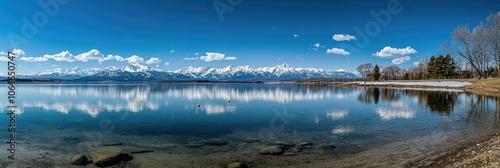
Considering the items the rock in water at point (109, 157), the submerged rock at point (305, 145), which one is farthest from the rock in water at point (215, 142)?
the rock in water at point (109, 157)

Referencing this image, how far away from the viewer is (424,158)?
1634 cm

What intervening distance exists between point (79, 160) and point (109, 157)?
61.1 inches

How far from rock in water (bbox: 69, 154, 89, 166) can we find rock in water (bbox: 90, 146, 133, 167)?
35cm

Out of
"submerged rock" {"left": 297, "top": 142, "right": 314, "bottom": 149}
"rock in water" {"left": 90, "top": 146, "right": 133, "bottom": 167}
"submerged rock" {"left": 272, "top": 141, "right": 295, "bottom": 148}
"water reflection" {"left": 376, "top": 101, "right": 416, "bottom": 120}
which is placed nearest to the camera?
"rock in water" {"left": 90, "top": 146, "right": 133, "bottom": 167}

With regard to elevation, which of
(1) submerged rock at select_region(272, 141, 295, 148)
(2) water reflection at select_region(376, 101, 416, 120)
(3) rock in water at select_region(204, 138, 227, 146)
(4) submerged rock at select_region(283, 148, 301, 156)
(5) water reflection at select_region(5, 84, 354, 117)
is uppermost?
(5) water reflection at select_region(5, 84, 354, 117)

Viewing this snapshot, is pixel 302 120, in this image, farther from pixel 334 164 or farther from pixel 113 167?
pixel 113 167

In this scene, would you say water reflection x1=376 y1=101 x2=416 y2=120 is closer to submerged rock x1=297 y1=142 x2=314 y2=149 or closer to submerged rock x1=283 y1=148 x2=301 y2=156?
submerged rock x1=297 y1=142 x2=314 y2=149

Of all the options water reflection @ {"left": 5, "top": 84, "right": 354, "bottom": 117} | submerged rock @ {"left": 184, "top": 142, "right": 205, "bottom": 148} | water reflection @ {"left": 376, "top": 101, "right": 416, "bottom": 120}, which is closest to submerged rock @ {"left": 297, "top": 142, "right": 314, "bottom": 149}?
submerged rock @ {"left": 184, "top": 142, "right": 205, "bottom": 148}

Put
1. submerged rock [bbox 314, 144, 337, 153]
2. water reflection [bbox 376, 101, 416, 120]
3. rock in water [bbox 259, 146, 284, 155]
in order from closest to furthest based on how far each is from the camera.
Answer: rock in water [bbox 259, 146, 284, 155] < submerged rock [bbox 314, 144, 337, 153] < water reflection [bbox 376, 101, 416, 120]

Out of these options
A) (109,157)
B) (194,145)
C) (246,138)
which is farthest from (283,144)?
(109,157)

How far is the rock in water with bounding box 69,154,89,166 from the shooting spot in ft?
52.4

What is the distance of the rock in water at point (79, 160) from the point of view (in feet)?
52.4

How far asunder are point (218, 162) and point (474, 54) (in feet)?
340

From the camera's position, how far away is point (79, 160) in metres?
16.2
